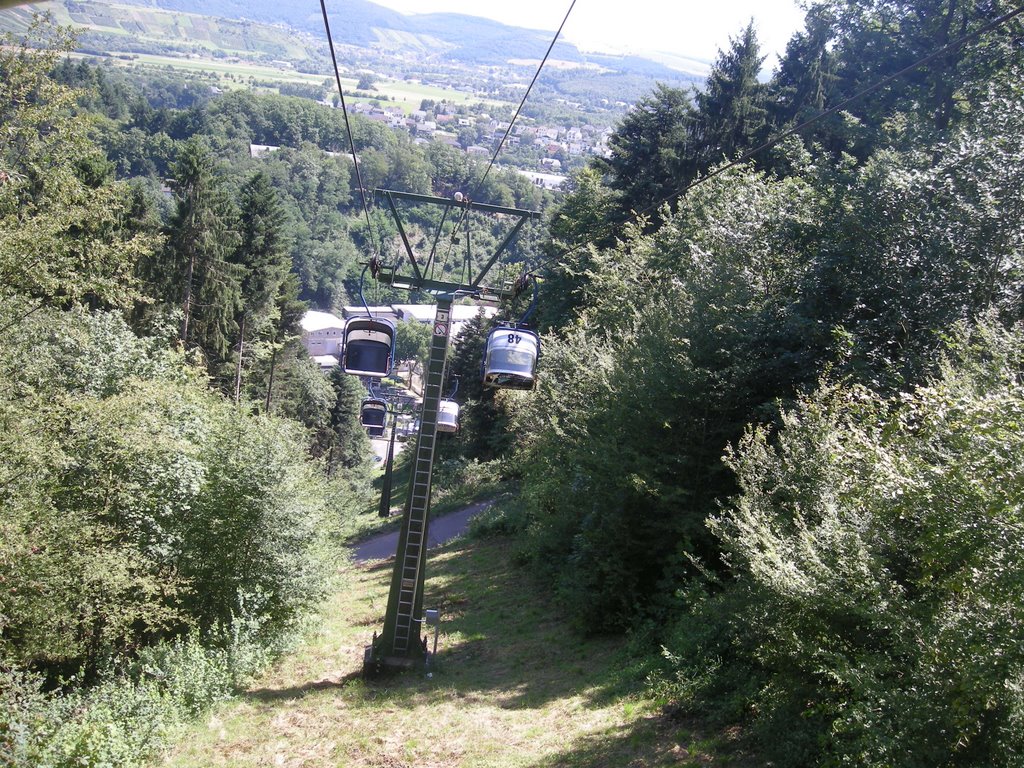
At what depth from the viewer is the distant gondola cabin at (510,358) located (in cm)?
1585

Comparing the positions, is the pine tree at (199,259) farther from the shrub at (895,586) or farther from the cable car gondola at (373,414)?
the shrub at (895,586)

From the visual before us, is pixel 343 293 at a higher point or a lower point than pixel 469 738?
lower

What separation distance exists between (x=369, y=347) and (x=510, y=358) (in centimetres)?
281

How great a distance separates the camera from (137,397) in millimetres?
16438

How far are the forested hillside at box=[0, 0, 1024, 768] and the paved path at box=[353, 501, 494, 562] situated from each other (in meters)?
4.61

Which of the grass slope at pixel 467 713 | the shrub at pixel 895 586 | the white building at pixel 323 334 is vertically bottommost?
the white building at pixel 323 334

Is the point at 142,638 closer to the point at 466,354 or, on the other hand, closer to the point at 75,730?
the point at 75,730

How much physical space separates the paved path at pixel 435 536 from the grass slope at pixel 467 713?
13.5 m

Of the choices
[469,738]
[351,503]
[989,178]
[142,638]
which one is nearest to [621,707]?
[469,738]

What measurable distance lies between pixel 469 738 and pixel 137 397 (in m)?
8.94

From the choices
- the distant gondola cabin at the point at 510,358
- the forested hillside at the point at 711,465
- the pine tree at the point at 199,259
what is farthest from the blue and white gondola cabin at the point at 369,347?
the pine tree at the point at 199,259

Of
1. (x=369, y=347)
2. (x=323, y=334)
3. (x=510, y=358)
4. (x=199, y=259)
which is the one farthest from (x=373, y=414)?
(x=323, y=334)

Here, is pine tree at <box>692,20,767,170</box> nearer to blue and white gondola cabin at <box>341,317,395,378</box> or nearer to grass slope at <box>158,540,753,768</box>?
blue and white gondola cabin at <box>341,317,395,378</box>

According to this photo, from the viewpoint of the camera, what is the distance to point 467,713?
41.7ft
